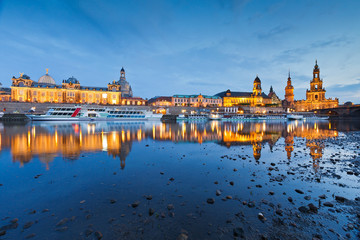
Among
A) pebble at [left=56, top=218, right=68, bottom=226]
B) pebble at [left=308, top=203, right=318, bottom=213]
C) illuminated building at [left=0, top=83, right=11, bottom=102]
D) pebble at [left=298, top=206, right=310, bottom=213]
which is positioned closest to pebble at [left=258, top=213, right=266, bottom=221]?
pebble at [left=298, top=206, right=310, bottom=213]

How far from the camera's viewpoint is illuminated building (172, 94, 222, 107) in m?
126

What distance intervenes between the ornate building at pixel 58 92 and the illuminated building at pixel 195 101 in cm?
3923

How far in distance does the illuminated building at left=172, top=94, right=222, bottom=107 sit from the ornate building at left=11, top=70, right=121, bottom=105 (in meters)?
39.2

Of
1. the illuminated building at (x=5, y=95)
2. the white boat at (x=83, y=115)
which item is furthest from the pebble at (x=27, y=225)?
the illuminated building at (x=5, y=95)

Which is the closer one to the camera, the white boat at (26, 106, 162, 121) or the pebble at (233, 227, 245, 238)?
the pebble at (233, 227, 245, 238)

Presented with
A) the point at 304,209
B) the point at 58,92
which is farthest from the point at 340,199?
the point at 58,92

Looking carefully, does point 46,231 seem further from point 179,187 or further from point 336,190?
point 336,190

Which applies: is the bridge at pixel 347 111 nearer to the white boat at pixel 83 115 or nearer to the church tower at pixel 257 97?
the church tower at pixel 257 97

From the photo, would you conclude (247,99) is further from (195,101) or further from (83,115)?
(83,115)

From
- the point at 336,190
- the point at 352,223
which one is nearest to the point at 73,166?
the point at 352,223

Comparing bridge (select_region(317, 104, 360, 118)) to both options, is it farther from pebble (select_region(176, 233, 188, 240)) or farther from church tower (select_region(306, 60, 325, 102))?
pebble (select_region(176, 233, 188, 240))

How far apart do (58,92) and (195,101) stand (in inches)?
3361

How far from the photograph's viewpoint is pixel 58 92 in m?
99.6

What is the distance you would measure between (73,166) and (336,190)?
13.3 metres
